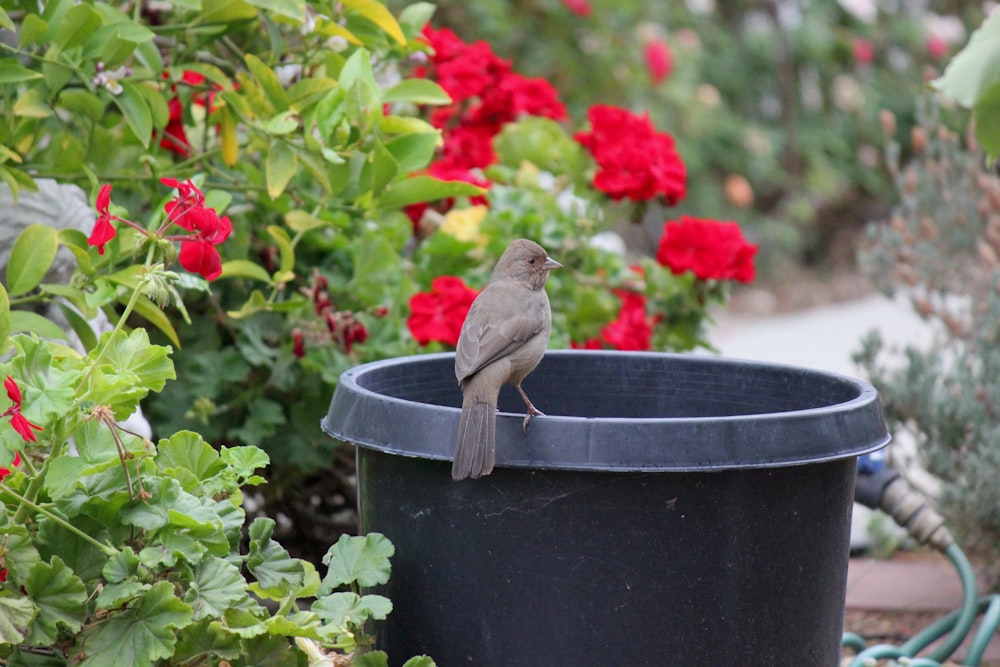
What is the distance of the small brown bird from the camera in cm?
191

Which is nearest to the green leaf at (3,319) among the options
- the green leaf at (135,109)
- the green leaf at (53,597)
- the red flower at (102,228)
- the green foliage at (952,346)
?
the red flower at (102,228)

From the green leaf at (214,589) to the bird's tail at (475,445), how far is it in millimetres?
358

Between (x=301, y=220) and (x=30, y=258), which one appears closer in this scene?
(x=30, y=258)

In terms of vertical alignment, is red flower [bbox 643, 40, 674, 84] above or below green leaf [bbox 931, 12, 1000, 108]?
below

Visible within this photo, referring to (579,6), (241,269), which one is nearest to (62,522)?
(241,269)

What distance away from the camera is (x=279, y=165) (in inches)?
105

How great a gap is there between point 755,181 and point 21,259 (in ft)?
27.4

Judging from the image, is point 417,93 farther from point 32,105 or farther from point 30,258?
point 30,258

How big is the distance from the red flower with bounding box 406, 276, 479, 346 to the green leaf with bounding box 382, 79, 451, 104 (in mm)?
482

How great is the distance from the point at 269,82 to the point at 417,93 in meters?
0.37

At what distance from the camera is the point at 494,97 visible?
4059 millimetres

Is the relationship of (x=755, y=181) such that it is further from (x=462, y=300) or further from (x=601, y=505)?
(x=601, y=505)

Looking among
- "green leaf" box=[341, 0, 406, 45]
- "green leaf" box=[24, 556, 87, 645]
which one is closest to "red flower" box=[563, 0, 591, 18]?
"green leaf" box=[341, 0, 406, 45]

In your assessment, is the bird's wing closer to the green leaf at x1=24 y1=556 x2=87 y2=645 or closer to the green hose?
the green leaf at x1=24 y1=556 x2=87 y2=645
